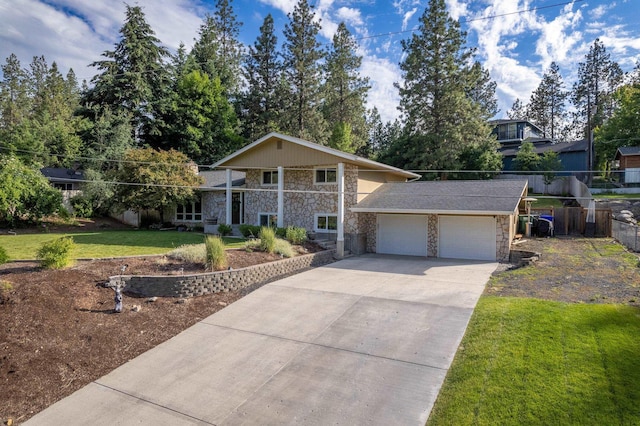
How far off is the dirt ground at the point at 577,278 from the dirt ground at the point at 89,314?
0.07ft

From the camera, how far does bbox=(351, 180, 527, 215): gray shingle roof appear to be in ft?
42.4

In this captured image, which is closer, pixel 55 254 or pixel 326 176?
pixel 55 254

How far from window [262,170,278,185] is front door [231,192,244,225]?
7.42ft

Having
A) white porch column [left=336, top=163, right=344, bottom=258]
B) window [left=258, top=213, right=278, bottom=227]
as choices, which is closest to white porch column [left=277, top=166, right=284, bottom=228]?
window [left=258, top=213, right=278, bottom=227]

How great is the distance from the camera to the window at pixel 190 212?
68.1 feet

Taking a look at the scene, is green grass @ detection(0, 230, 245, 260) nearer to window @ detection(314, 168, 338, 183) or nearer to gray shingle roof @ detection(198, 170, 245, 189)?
window @ detection(314, 168, 338, 183)

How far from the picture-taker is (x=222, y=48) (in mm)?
38781

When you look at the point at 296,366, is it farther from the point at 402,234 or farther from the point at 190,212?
the point at 190,212

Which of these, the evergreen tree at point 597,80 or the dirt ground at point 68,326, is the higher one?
the evergreen tree at point 597,80

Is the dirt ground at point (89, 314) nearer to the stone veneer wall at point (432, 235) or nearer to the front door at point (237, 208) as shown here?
the stone veneer wall at point (432, 235)

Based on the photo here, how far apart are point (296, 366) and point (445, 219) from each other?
1062 cm

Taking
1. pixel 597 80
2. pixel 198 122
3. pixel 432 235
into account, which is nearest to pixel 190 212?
pixel 432 235

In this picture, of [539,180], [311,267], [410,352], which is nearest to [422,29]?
[539,180]

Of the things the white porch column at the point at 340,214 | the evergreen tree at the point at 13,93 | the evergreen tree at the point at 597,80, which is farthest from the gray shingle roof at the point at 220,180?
the evergreen tree at the point at 597,80
